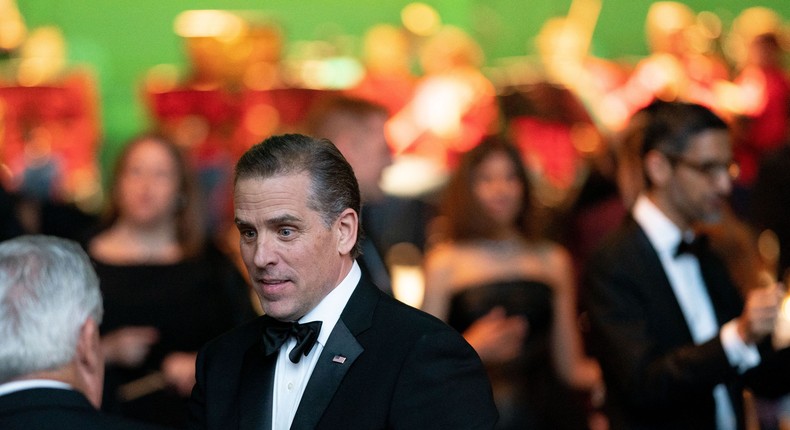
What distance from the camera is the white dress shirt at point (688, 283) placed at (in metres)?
3.43

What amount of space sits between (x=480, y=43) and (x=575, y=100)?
154 centimetres

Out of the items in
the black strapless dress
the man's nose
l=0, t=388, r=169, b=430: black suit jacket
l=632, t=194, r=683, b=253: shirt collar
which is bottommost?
the black strapless dress

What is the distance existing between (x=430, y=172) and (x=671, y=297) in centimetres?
492

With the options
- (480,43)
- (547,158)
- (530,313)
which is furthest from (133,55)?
(530,313)

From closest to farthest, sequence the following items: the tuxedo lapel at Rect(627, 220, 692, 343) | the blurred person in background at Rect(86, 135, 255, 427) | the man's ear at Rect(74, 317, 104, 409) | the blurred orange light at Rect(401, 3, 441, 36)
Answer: the man's ear at Rect(74, 317, 104, 409) < the tuxedo lapel at Rect(627, 220, 692, 343) < the blurred person in background at Rect(86, 135, 255, 427) < the blurred orange light at Rect(401, 3, 441, 36)

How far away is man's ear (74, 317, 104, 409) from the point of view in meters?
2.30

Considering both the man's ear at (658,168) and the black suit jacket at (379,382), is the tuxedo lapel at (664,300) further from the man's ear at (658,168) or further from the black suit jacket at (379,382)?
the black suit jacket at (379,382)

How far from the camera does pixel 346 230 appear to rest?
8.05 feet

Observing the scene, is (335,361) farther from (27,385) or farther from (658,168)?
(658,168)

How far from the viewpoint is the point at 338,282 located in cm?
246

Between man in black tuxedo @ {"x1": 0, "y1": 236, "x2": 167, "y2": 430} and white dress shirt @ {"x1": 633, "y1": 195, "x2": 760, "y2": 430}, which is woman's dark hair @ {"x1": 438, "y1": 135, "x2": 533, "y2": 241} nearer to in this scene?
white dress shirt @ {"x1": 633, "y1": 195, "x2": 760, "y2": 430}

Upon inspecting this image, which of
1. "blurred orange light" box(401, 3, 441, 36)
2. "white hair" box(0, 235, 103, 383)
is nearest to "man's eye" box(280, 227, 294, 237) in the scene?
"white hair" box(0, 235, 103, 383)

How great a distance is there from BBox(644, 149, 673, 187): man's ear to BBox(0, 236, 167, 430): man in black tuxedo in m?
1.81

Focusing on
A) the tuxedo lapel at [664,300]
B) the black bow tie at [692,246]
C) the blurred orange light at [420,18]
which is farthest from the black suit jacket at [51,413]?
the blurred orange light at [420,18]
